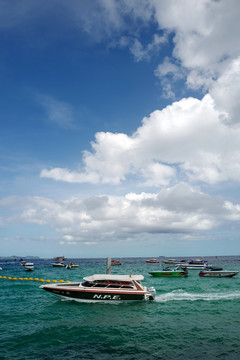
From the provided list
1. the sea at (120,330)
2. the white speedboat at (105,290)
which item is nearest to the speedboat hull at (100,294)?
the white speedboat at (105,290)

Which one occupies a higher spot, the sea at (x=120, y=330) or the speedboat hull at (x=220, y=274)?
the speedboat hull at (x=220, y=274)

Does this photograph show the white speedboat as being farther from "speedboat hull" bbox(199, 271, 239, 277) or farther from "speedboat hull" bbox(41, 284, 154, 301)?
"speedboat hull" bbox(199, 271, 239, 277)

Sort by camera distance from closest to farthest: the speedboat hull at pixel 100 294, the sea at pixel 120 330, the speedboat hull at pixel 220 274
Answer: the sea at pixel 120 330 → the speedboat hull at pixel 100 294 → the speedboat hull at pixel 220 274

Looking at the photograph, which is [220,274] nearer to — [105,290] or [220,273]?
[220,273]

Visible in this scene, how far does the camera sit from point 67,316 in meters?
21.6

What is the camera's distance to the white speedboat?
2555 centimetres

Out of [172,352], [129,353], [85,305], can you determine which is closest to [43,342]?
[129,353]

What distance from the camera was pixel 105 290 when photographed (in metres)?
25.5

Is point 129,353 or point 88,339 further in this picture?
point 88,339

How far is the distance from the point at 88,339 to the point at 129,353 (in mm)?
3370

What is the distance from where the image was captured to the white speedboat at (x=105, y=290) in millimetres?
25547

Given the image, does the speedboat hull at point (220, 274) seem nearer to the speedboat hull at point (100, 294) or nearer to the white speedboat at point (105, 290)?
the white speedboat at point (105, 290)

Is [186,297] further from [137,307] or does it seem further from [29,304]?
[29,304]

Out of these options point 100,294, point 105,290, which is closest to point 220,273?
point 105,290
